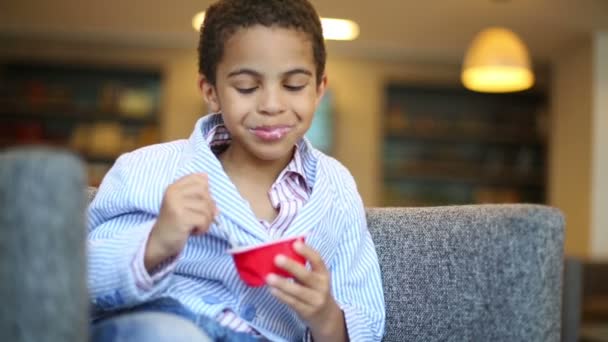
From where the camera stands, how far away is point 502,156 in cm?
842

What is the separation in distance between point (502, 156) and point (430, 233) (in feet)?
24.3

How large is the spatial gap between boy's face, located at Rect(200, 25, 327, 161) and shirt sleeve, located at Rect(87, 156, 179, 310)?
221 millimetres

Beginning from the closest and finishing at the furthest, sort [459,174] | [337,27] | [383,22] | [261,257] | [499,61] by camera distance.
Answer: [261,257] → [499,61] → [337,27] → [383,22] → [459,174]

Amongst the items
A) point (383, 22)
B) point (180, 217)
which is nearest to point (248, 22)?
point (180, 217)

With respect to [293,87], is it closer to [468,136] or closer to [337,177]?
[337,177]

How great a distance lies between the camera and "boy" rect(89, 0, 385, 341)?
108cm

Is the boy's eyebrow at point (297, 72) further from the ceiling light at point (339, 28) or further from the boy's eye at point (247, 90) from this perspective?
the ceiling light at point (339, 28)

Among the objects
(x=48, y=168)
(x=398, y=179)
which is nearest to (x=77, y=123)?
(x=398, y=179)

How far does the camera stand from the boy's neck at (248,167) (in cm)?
134

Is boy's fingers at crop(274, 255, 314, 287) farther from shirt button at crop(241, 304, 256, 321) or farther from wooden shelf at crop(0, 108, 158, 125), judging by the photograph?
wooden shelf at crop(0, 108, 158, 125)

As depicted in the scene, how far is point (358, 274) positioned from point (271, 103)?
0.35 metres

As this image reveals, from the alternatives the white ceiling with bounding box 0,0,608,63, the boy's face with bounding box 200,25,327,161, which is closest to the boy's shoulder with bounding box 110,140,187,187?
the boy's face with bounding box 200,25,327,161

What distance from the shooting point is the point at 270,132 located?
49.0 inches

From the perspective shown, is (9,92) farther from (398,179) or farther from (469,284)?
(469,284)
